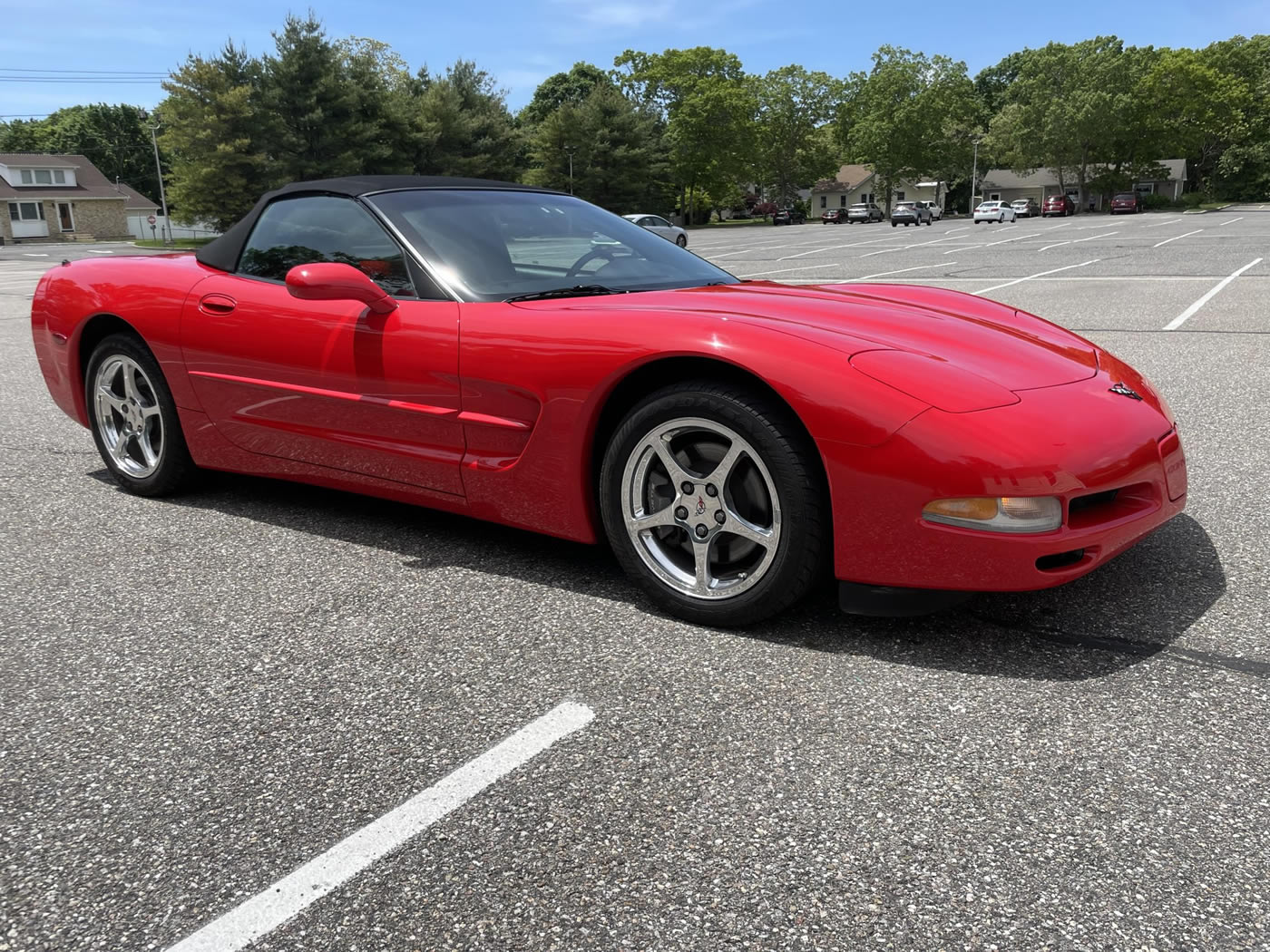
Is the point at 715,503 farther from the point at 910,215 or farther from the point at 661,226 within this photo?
the point at 910,215

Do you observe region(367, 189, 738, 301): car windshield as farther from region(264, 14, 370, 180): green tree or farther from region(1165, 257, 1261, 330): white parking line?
region(264, 14, 370, 180): green tree

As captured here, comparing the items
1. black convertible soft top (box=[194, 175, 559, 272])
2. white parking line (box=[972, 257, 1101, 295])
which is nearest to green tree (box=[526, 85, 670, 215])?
white parking line (box=[972, 257, 1101, 295])

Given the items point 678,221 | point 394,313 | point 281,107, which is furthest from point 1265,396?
point 678,221

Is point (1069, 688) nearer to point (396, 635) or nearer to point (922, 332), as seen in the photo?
point (922, 332)

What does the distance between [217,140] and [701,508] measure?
45679 mm

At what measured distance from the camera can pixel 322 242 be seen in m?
3.70

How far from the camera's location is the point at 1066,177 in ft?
309

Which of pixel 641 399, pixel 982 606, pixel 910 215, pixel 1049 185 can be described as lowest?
pixel 982 606

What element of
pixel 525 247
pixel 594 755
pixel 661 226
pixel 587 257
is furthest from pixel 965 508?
pixel 661 226

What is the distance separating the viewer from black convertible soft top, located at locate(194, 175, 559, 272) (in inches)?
146

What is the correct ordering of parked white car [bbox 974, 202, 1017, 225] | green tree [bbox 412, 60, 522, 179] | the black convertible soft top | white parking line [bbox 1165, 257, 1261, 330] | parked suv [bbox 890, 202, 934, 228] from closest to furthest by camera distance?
the black convertible soft top → white parking line [bbox 1165, 257, 1261, 330] → green tree [bbox 412, 60, 522, 179] → parked suv [bbox 890, 202, 934, 228] → parked white car [bbox 974, 202, 1017, 225]

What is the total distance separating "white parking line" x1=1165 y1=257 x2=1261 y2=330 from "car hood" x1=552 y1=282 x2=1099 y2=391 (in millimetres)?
6880

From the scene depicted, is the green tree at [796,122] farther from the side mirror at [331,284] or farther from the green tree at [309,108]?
the side mirror at [331,284]

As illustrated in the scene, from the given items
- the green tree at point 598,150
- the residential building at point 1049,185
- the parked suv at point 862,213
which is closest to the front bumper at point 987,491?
the green tree at point 598,150
